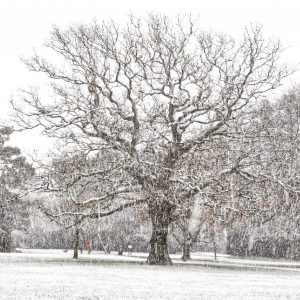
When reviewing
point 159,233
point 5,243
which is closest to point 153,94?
point 159,233

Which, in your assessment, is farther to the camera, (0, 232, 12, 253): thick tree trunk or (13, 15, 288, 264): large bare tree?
(0, 232, 12, 253): thick tree trunk

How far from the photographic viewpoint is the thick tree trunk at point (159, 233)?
104 ft

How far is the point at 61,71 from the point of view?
32.3 meters

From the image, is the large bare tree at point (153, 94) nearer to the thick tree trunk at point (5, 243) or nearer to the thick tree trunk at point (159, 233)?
the thick tree trunk at point (159, 233)

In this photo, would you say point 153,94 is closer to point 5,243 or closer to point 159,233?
point 159,233

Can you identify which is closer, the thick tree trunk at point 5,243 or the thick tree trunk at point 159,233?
the thick tree trunk at point 159,233

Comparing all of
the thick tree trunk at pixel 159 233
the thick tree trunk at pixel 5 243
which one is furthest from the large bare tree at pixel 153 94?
the thick tree trunk at pixel 5 243

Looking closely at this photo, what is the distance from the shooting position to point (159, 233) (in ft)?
105

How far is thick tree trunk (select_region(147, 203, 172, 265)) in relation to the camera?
31.8 metres

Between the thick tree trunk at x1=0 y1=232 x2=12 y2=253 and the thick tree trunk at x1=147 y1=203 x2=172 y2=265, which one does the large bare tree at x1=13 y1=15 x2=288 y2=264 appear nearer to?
the thick tree trunk at x1=147 y1=203 x2=172 y2=265

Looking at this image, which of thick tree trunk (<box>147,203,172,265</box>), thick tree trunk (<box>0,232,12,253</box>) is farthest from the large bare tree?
thick tree trunk (<box>0,232,12,253</box>)

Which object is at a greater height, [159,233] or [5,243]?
[5,243]

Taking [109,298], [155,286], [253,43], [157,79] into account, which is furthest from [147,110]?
[109,298]

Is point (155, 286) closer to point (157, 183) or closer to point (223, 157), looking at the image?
point (157, 183)
